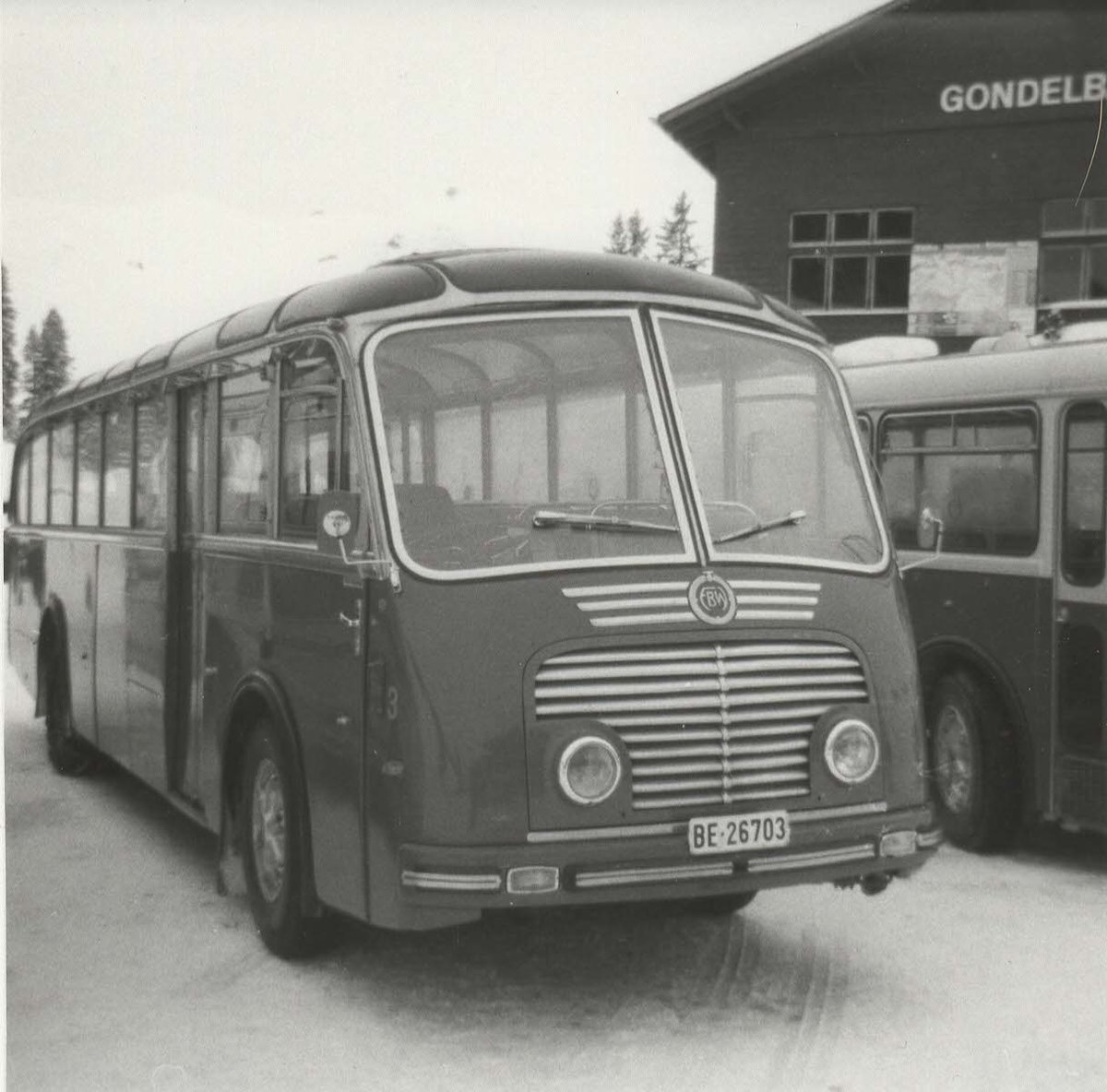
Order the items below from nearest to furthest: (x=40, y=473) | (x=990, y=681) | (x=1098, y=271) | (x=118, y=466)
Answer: (x=990, y=681) < (x=118, y=466) < (x=40, y=473) < (x=1098, y=271)

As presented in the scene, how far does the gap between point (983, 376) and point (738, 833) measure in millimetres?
4083

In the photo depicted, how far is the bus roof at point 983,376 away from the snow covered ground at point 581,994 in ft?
7.89

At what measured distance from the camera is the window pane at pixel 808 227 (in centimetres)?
1625

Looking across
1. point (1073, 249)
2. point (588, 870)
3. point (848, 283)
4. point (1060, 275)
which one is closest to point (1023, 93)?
point (1073, 249)

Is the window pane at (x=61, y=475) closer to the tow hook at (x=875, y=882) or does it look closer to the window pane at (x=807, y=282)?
the tow hook at (x=875, y=882)

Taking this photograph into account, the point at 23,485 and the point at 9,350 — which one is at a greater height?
the point at 9,350

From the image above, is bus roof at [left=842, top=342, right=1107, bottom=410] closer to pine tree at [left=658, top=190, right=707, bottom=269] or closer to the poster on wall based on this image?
pine tree at [left=658, top=190, right=707, bottom=269]

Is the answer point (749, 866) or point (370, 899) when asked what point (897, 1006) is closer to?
point (749, 866)

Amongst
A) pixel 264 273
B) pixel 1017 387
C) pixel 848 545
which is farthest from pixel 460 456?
pixel 1017 387

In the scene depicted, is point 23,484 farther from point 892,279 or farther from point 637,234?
point 892,279

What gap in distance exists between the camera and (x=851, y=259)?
16.2 meters

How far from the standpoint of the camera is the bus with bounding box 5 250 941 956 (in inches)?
189

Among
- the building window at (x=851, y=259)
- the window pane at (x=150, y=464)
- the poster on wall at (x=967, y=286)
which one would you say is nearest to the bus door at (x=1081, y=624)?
the window pane at (x=150, y=464)

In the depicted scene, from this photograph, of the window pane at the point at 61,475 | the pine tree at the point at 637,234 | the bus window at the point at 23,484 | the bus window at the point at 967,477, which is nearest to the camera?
the pine tree at the point at 637,234
